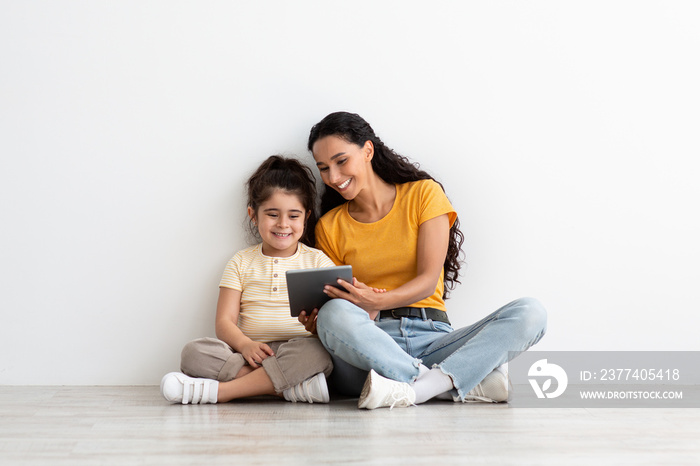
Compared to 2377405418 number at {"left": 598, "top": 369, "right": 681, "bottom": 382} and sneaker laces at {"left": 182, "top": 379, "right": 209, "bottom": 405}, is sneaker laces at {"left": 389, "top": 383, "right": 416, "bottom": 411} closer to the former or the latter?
sneaker laces at {"left": 182, "top": 379, "right": 209, "bottom": 405}

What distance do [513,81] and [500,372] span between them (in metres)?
0.92

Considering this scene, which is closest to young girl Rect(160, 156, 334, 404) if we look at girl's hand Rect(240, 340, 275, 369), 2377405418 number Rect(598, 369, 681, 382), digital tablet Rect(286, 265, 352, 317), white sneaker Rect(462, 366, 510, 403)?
girl's hand Rect(240, 340, 275, 369)

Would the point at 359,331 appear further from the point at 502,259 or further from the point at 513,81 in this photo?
the point at 513,81

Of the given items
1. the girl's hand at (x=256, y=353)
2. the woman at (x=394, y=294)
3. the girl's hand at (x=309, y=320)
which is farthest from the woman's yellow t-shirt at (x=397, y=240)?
the girl's hand at (x=256, y=353)

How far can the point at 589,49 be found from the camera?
2.17m

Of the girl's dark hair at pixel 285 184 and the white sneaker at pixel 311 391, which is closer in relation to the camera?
the white sneaker at pixel 311 391

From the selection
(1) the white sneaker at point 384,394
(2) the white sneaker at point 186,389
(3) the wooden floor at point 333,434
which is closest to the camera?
(3) the wooden floor at point 333,434

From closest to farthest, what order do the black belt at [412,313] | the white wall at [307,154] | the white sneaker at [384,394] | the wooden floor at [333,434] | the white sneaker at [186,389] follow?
the wooden floor at [333,434] → the white sneaker at [384,394] → the white sneaker at [186,389] → the black belt at [412,313] → the white wall at [307,154]

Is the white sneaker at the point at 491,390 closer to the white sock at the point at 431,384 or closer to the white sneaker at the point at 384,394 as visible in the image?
the white sock at the point at 431,384

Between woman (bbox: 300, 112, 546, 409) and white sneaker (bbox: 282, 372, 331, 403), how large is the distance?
8 centimetres

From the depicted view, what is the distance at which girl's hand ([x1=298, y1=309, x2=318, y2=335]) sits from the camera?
182 centimetres

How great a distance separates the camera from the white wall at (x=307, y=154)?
209cm

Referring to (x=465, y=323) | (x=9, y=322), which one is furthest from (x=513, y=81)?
(x=9, y=322)

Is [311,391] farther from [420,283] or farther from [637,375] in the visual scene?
[637,375]
